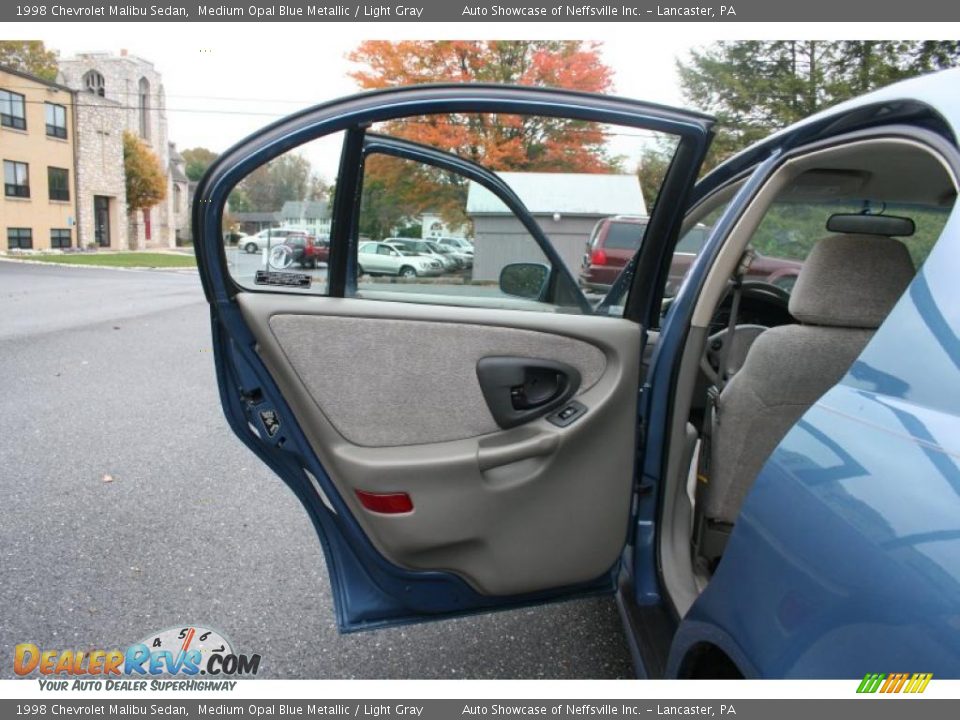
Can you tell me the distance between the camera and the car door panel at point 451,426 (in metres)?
1.95

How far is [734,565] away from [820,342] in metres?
0.94

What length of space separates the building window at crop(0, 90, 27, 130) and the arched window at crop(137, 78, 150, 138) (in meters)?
10.0

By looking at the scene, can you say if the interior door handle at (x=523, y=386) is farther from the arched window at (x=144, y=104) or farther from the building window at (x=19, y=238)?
the arched window at (x=144, y=104)

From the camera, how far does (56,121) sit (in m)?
34.0

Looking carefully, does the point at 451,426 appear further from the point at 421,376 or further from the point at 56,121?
the point at 56,121

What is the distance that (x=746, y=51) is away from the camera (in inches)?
572

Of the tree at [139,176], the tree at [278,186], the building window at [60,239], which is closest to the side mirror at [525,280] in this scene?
the tree at [278,186]

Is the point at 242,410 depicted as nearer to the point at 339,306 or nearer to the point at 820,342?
the point at 339,306

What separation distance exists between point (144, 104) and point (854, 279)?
51.5m

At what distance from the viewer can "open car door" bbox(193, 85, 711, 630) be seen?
6.25ft

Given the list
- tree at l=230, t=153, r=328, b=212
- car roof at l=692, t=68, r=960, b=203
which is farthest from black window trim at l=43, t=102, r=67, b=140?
car roof at l=692, t=68, r=960, b=203

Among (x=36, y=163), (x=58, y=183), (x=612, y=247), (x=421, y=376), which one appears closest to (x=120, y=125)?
(x=58, y=183)

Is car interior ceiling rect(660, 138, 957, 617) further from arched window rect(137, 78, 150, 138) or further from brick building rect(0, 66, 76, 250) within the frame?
arched window rect(137, 78, 150, 138)

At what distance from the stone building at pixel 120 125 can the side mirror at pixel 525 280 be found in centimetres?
3929
